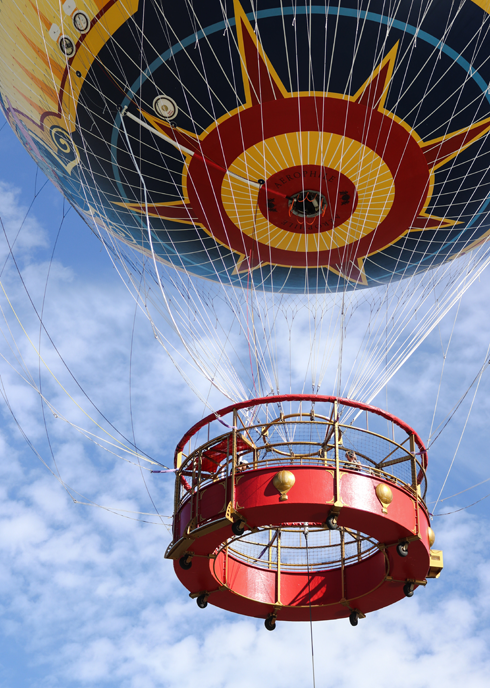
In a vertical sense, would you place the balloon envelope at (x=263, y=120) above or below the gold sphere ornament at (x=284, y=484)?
above

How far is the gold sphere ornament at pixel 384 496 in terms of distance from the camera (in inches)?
390

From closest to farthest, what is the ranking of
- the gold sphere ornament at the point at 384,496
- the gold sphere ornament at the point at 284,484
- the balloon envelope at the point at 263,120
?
the gold sphere ornament at the point at 284,484 < the gold sphere ornament at the point at 384,496 < the balloon envelope at the point at 263,120

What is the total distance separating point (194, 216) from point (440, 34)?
553cm

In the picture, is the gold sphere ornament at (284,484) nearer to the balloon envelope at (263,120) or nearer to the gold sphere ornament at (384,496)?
the gold sphere ornament at (384,496)

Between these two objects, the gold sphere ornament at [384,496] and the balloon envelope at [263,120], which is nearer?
the gold sphere ornament at [384,496]

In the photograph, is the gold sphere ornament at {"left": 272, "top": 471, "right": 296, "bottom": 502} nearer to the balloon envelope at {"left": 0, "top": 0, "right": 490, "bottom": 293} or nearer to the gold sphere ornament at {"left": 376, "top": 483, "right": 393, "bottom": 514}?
the gold sphere ornament at {"left": 376, "top": 483, "right": 393, "bottom": 514}

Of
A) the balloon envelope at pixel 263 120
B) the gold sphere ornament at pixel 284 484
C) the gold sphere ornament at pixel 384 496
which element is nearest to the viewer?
the gold sphere ornament at pixel 284 484

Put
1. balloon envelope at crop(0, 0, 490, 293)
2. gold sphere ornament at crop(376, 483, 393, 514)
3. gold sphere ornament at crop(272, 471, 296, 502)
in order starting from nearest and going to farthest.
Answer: gold sphere ornament at crop(272, 471, 296, 502) < gold sphere ornament at crop(376, 483, 393, 514) < balloon envelope at crop(0, 0, 490, 293)

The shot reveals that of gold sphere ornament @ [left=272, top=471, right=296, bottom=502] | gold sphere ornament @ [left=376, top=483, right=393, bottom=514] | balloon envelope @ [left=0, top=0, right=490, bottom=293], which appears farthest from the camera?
balloon envelope @ [left=0, top=0, right=490, bottom=293]

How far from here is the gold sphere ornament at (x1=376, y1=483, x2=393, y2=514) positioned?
9914 millimetres

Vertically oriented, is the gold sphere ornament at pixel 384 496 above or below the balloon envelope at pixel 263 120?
below

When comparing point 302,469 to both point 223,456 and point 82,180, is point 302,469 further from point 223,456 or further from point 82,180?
point 82,180

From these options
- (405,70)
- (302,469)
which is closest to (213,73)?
(405,70)

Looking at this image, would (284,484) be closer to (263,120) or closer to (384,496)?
(384,496)
